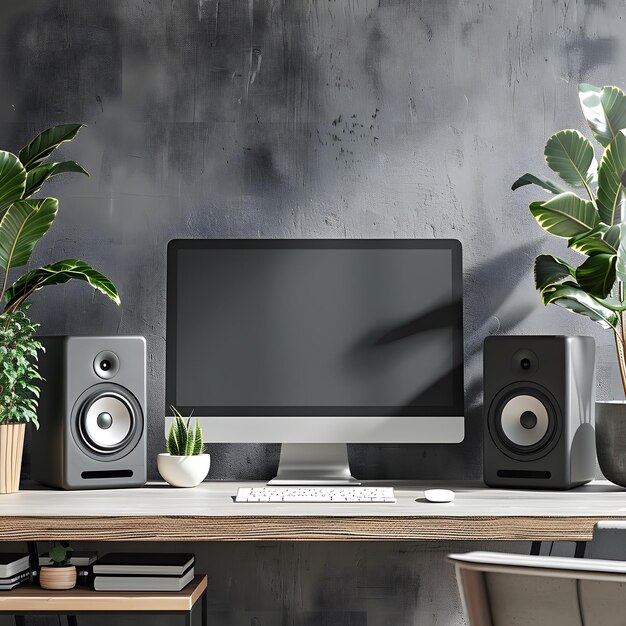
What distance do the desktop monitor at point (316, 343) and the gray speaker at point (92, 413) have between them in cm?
10

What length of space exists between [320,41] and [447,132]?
1.53 ft

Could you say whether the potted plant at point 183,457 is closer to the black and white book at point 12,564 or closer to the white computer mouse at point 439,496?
the black and white book at point 12,564

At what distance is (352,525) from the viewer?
1.67 meters

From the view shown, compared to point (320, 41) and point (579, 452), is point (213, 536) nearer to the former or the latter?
point (579, 452)

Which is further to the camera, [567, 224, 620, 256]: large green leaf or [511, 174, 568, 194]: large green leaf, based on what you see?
[511, 174, 568, 194]: large green leaf

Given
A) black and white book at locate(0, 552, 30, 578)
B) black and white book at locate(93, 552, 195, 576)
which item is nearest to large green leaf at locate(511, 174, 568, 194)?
black and white book at locate(93, 552, 195, 576)

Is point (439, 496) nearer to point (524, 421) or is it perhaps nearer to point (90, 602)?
point (524, 421)

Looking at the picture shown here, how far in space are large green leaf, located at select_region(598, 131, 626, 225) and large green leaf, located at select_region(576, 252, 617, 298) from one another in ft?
0.63

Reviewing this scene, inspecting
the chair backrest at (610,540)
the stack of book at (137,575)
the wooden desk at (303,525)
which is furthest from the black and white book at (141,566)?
the chair backrest at (610,540)

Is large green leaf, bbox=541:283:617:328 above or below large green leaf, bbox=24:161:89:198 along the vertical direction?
below

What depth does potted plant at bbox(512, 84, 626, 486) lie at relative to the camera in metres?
2.00

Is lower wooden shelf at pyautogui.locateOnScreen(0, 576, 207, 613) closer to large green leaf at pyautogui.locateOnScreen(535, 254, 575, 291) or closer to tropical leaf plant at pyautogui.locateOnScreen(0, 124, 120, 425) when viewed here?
tropical leaf plant at pyautogui.locateOnScreen(0, 124, 120, 425)

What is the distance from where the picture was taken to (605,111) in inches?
82.0

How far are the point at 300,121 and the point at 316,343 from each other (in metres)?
0.71
